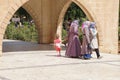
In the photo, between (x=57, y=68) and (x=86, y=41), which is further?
(x=86, y=41)

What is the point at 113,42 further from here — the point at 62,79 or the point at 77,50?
the point at 62,79

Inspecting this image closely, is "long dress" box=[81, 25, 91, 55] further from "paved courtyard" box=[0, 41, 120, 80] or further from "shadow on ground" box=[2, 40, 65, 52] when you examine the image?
"shadow on ground" box=[2, 40, 65, 52]

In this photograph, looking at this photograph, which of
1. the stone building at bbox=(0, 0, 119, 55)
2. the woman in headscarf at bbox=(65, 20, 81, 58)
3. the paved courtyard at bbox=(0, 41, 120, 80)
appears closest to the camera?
the paved courtyard at bbox=(0, 41, 120, 80)

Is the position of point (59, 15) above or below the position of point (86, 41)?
above

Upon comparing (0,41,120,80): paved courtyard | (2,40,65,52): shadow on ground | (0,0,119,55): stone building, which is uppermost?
(0,0,119,55): stone building

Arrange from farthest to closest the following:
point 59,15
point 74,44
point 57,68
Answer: point 59,15
point 74,44
point 57,68

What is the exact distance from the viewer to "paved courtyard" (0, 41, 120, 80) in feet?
29.6

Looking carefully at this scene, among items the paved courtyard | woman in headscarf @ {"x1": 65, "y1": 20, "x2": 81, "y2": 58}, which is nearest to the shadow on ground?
the paved courtyard

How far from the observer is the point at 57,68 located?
10422 millimetres

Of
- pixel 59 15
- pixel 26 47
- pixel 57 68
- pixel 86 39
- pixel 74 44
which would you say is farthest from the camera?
pixel 59 15

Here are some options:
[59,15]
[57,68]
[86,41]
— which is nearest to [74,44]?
[86,41]

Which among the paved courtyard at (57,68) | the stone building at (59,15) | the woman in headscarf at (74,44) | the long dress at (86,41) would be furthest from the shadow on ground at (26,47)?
the long dress at (86,41)

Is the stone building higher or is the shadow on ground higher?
the stone building

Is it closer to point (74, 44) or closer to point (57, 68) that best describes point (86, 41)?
point (74, 44)
